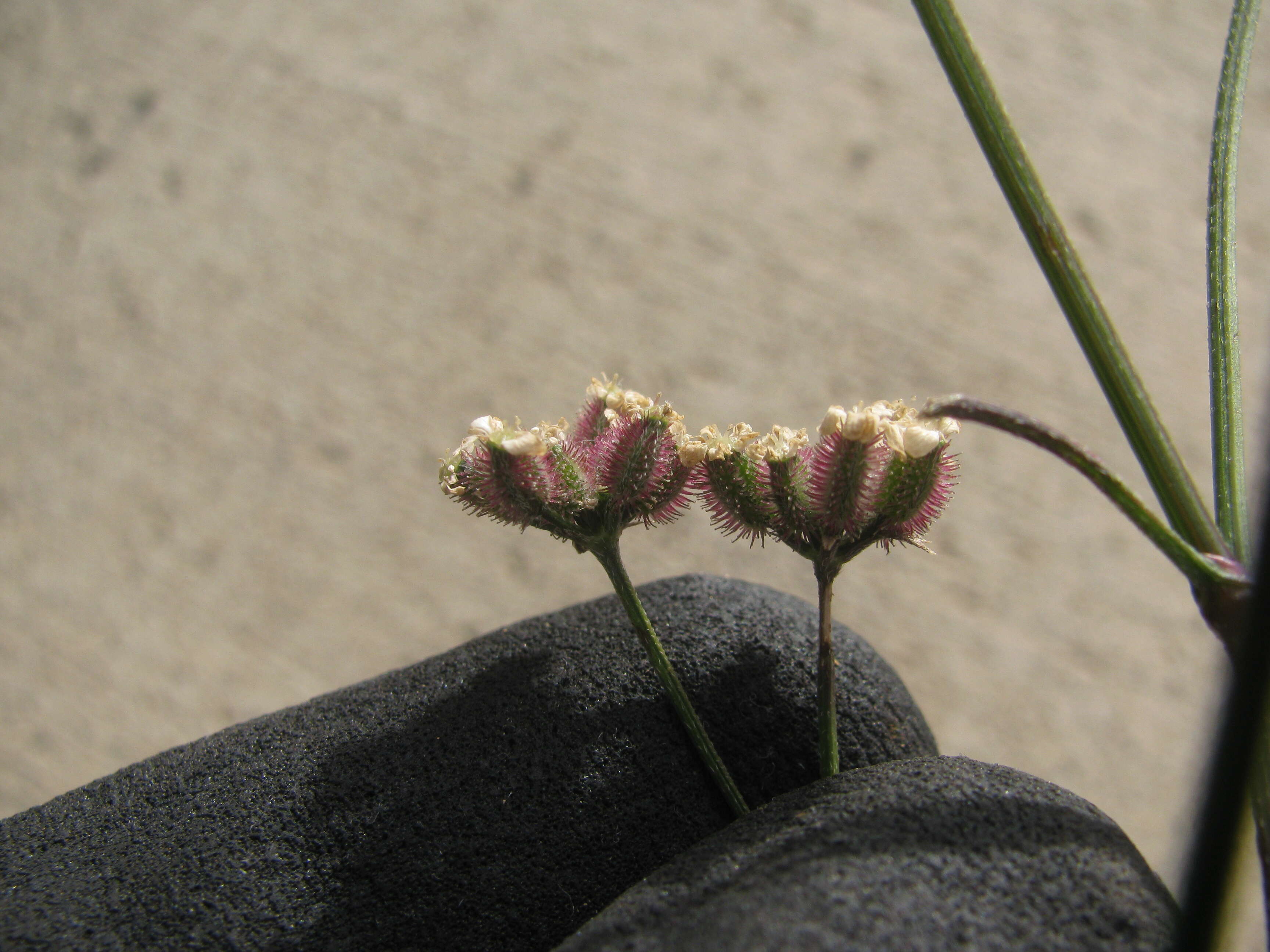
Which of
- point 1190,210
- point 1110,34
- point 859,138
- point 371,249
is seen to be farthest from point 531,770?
point 1110,34

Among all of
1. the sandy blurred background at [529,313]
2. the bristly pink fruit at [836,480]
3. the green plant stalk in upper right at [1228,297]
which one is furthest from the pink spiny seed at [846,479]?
the sandy blurred background at [529,313]

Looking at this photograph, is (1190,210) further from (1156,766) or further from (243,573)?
(243,573)

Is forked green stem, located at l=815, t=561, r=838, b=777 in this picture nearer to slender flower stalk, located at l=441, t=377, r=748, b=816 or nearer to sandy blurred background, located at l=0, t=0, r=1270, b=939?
slender flower stalk, located at l=441, t=377, r=748, b=816

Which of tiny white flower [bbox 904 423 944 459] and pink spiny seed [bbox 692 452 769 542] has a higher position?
tiny white flower [bbox 904 423 944 459]

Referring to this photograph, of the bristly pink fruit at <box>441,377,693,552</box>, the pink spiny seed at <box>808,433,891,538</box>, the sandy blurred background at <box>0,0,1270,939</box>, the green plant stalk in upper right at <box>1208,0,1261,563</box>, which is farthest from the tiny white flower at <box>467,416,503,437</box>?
the sandy blurred background at <box>0,0,1270,939</box>

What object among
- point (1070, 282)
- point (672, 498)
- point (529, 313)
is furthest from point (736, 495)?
point (529, 313)

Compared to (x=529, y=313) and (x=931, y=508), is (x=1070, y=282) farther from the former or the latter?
(x=529, y=313)
